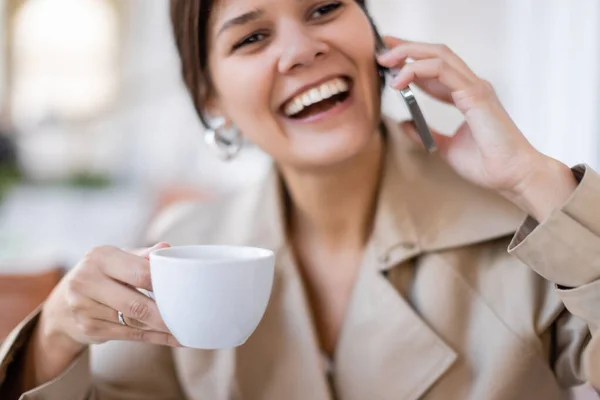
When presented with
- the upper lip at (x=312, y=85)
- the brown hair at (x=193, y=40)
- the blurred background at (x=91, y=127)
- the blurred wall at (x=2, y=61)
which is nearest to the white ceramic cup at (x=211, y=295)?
the upper lip at (x=312, y=85)

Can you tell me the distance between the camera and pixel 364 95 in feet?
3.19

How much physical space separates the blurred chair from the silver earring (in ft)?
1.31

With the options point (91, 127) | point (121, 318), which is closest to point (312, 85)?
point (121, 318)

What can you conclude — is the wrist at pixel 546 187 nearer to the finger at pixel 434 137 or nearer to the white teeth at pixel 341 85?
the finger at pixel 434 137

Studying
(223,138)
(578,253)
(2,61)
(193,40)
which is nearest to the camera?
(578,253)

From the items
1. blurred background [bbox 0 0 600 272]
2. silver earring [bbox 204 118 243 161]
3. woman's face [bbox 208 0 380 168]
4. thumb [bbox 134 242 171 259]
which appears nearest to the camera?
thumb [bbox 134 242 171 259]

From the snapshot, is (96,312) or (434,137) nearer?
(96,312)

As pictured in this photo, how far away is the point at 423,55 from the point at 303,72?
0.61ft

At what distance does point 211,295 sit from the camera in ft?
1.99

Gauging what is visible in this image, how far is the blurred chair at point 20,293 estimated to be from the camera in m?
1.11

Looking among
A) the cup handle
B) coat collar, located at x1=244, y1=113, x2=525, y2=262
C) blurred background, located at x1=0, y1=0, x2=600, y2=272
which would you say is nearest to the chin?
coat collar, located at x1=244, y1=113, x2=525, y2=262

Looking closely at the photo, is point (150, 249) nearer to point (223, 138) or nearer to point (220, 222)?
point (220, 222)

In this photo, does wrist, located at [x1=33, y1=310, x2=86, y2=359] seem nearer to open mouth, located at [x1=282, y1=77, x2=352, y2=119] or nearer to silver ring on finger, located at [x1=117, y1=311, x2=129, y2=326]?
silver ring on finger, located at [x1=117, y1=311, x2=129, y2=326]

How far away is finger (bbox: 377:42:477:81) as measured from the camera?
2.79 ft
